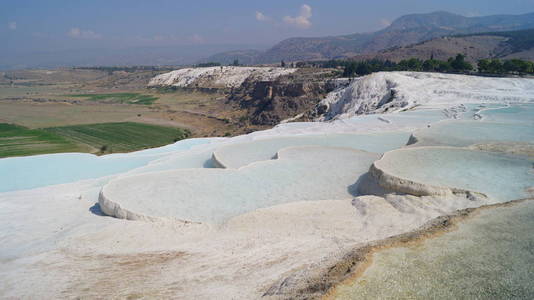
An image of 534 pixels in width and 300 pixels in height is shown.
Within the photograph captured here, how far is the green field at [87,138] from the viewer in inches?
1112

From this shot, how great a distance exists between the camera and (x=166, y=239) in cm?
754

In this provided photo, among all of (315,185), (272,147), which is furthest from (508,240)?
(272,147)

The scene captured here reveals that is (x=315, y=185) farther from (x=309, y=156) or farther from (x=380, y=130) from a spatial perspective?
(x=380, y=130)

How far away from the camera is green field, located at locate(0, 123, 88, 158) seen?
88.0ft

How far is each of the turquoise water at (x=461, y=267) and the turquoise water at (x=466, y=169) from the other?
2.22m

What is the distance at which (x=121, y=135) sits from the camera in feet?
118

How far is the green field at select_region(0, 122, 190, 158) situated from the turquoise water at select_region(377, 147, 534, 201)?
24.1 m

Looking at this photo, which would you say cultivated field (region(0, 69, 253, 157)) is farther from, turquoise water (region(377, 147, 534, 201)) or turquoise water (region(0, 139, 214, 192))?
turquoise water (region(377, 147, 534, 201))

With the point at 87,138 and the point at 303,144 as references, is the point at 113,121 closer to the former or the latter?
the point at 87,138

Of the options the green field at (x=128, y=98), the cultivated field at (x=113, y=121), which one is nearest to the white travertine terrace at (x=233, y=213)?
the cultivated field at (x=113, y=121)

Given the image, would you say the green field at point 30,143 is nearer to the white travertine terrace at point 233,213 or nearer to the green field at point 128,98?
the white travertine terrace at point 233,213

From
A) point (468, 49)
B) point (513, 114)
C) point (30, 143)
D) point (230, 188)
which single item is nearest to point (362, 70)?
point (513, 114)

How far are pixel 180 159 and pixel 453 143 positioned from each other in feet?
33.6

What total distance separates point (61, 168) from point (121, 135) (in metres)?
20.9
